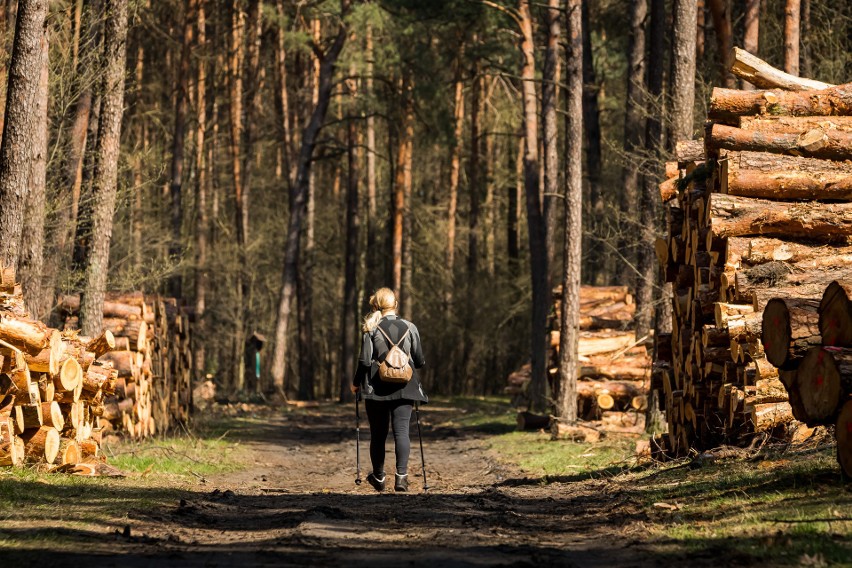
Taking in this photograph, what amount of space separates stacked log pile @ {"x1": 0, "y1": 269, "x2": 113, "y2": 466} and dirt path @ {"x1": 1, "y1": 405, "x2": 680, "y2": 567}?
1.48 meters

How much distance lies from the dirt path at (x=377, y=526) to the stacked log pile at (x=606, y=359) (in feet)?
22.0

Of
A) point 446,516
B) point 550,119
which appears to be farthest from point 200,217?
point 446,516

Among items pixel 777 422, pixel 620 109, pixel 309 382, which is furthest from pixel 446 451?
pixel 620 109

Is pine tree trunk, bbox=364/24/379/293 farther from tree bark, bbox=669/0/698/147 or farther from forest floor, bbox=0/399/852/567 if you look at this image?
forest floor, bbox=0/399/852/567

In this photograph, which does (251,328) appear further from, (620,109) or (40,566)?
(40,566)

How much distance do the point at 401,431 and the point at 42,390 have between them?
11.7 ft

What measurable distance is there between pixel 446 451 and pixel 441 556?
12.6m

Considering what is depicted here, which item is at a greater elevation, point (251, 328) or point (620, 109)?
point (620, 109)

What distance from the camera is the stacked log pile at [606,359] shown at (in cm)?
2181

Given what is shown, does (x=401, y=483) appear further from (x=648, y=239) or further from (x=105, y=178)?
(x=648, y=239)

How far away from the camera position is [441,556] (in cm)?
747

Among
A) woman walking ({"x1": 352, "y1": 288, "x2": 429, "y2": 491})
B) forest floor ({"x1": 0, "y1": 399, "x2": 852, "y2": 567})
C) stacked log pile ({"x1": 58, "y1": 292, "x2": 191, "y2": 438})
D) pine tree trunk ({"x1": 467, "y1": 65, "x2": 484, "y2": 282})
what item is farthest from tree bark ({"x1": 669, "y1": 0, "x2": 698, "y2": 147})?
pine tree trunk ({"x1": 467, "y1": 65, "x2": 484, "y2": 282})

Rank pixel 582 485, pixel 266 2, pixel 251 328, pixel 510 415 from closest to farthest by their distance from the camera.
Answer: pixel 582 485 < pixel 510 415 < pixel 266 2 < pixel 251 328

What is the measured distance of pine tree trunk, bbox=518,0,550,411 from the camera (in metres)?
26.3
